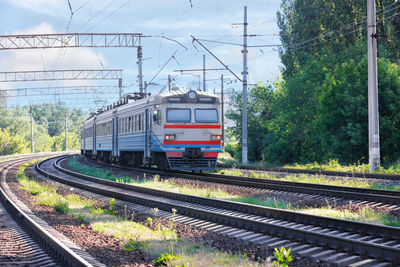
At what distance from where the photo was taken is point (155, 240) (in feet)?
25.8

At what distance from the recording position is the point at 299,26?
127ft

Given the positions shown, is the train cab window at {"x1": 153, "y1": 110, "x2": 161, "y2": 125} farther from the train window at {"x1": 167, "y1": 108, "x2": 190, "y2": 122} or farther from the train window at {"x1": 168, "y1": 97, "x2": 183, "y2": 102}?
the train window at {"x1": 168, "y1": 97, "x2": 183, "y2": 102}

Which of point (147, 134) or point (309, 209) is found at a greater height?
point (147, 134)

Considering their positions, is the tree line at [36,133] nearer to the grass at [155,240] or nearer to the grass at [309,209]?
the grass at [309,209]

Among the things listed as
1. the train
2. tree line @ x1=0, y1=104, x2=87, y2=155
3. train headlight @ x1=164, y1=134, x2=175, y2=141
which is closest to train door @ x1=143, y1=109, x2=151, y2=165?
the train

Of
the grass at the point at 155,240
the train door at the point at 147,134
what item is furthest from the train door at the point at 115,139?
the grass at the point at 155,240

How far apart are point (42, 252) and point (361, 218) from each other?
5.91 m

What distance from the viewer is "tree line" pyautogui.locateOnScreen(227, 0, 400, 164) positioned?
2311cm

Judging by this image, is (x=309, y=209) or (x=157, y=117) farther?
(x=157, y=117)

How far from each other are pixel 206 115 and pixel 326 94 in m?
7.92

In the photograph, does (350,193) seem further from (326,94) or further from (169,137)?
(326,94)

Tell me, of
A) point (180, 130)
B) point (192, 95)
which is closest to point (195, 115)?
point (192, 95)

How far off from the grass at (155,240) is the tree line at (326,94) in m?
13.9

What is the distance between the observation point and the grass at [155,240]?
6.27 metres
